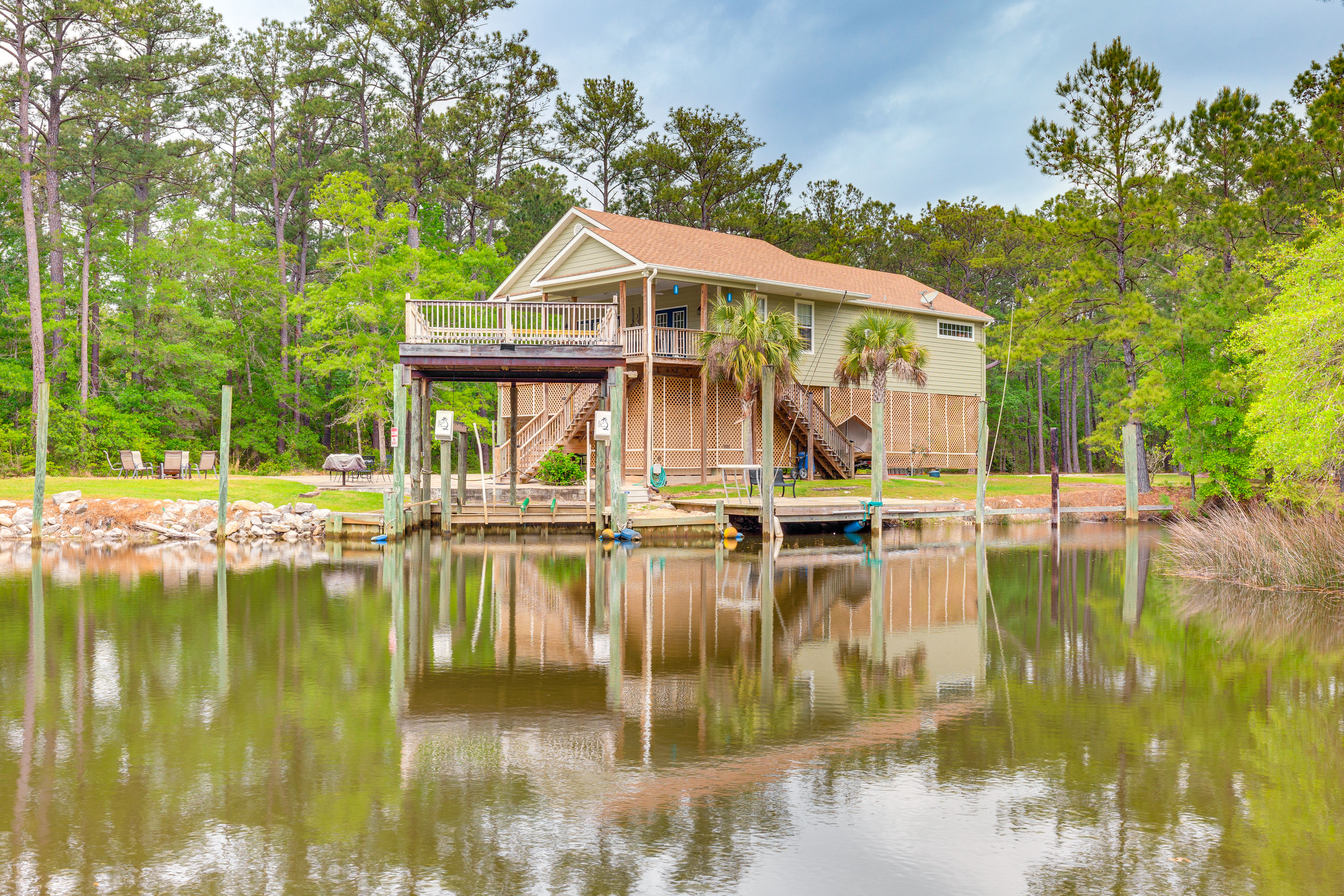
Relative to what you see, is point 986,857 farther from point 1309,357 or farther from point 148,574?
point 148,574

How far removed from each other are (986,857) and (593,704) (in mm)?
4192

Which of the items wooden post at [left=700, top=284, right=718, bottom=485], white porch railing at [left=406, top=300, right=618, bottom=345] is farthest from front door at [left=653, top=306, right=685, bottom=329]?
white porch railing at [left=406, top=300, right=618, bottom=345]

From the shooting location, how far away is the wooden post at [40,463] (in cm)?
2208

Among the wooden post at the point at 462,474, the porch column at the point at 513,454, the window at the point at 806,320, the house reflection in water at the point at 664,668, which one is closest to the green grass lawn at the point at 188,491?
the wooden post at the point at 462,474

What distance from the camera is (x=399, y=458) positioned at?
74.8ft

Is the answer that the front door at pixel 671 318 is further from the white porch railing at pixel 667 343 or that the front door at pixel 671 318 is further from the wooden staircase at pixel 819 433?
the wooden staircase at pixel 819 433

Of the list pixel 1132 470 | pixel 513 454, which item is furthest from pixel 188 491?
pixel 1132 470

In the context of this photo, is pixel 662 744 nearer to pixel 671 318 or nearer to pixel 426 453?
pixel 426 453

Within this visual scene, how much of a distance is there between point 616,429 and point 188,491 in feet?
38.3

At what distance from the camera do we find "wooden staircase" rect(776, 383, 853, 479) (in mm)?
32969

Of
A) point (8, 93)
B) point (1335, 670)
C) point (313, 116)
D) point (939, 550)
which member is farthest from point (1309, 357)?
point (313, 116)

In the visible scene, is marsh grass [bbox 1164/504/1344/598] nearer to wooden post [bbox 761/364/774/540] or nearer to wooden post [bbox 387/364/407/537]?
wooden post [bbox 761/364/774/540]

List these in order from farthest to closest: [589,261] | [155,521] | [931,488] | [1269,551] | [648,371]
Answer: [931,488], [589,261], [648,371], [155,521], [1269,551]

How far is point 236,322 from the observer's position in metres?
42.9
